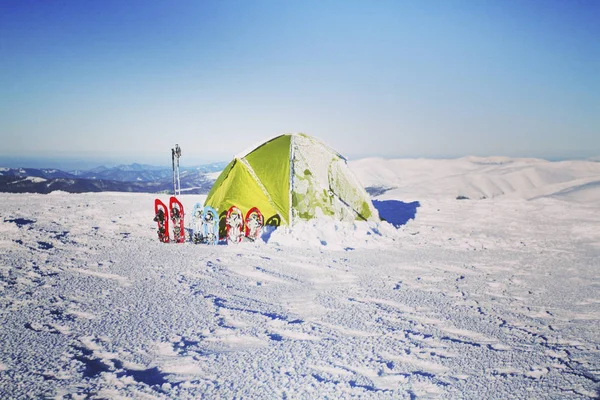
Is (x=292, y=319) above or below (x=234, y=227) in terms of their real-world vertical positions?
below

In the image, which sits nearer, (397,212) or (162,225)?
(162,225)

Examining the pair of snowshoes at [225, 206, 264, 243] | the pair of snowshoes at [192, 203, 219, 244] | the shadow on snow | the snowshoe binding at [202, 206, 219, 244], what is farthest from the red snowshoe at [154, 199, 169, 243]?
the shadow on snow

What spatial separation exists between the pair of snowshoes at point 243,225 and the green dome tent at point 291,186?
0.60 m

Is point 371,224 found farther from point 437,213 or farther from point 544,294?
point 437,213

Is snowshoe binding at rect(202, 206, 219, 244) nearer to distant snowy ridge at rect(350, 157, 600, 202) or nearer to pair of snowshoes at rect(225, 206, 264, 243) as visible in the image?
pair of snowshoes at rect(225, 206, 264, 243)

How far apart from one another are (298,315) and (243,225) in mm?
4013

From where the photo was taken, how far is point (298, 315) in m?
3.96

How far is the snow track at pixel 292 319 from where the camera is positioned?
8.64 feet

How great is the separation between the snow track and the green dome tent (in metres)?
1.27

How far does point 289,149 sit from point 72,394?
24.8 feet

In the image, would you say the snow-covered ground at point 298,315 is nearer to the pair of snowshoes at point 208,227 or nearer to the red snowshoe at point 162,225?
the red snowshoe at point 162,225

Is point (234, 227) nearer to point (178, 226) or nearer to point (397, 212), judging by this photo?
point (178, 226)

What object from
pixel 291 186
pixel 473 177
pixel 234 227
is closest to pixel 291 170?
pixel 291 186

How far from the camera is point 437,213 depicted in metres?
12.7
